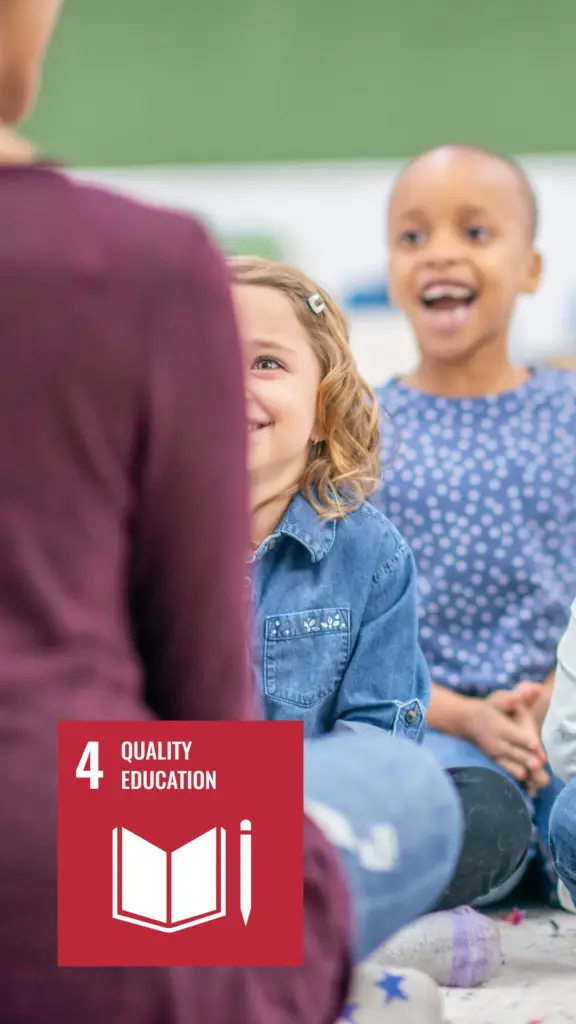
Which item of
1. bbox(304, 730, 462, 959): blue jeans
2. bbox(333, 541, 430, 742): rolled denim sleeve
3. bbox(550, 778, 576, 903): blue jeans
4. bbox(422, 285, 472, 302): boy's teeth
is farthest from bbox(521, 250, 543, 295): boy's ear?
bbox(304, 730, 462, 959): blue jeans

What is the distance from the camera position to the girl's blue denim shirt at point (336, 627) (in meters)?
1.01

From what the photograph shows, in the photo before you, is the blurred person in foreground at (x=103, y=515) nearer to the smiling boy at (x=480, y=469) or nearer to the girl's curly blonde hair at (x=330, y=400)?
the girl's curly blonde hair at (x=330, y=400)

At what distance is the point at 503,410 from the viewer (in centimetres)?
145

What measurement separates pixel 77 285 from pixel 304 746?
0.24 metres

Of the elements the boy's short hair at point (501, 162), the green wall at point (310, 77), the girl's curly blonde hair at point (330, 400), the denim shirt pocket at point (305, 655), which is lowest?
the denim shirt pocket at point (305, 655)

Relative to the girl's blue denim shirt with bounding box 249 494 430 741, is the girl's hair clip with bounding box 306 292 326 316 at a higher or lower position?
higher

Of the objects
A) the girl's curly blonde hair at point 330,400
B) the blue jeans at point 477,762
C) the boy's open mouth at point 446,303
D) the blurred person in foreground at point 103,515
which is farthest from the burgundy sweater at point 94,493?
the boy's open mouth at point 446,303

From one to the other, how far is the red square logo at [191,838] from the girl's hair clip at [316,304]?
60 cm

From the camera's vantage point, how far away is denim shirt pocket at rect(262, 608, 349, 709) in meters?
1.01

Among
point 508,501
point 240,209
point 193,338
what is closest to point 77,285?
point 193,338

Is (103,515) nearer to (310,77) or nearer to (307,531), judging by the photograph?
(307,531)

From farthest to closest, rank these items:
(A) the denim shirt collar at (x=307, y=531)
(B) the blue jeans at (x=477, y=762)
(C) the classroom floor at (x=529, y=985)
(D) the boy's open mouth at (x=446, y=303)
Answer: (D) the boy's open mouth at (x=446, y=303) < (B) the blue jeans at (x=477, y=762) < (A) the denim shirt collar at (x=307, y=531) < (C) the classroom floor at (x=529, y=985)

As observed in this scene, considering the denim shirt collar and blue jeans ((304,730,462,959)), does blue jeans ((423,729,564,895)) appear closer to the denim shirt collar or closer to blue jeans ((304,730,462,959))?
the denim shirt collar

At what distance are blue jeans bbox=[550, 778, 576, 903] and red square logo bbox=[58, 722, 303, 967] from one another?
0.48 metres
